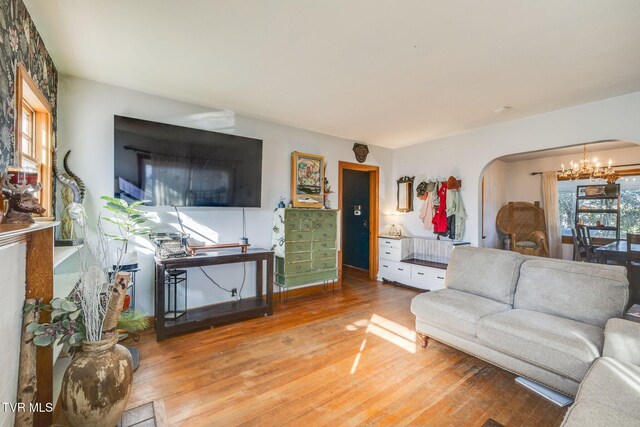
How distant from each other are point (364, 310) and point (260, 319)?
4.35 feet

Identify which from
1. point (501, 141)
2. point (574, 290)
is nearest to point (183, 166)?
point (574, 290)

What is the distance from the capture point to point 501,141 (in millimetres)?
4012

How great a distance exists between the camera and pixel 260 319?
11.0ft

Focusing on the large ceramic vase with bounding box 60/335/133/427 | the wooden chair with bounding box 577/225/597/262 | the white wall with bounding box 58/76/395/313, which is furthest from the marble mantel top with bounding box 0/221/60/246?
the wooden chair with bounding box 577/225/597/262

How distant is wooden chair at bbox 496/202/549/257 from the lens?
556 centimetres

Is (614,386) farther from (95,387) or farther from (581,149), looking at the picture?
(581,149)

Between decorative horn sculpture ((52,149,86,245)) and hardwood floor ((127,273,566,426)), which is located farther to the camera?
decorative horn sculpture ((52,149,86,245))

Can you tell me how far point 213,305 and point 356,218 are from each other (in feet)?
11.2

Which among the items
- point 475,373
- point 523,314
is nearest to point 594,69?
point 523,314

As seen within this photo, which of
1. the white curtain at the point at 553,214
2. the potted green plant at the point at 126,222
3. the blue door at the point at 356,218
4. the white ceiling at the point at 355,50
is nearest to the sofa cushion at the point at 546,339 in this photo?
the white ceiling at the point at 355,50

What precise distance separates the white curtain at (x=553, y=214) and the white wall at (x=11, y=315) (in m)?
7.63

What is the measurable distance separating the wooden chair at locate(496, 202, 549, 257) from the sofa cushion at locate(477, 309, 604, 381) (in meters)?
4.03

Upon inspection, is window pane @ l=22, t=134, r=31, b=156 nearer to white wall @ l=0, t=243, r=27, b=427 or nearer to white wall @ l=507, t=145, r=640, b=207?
white wall @ l=0, t=243, r=27, b=427

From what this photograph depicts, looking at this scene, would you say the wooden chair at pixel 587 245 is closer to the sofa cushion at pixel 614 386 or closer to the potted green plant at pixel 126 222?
the sofa cushion at pixel 614 386
